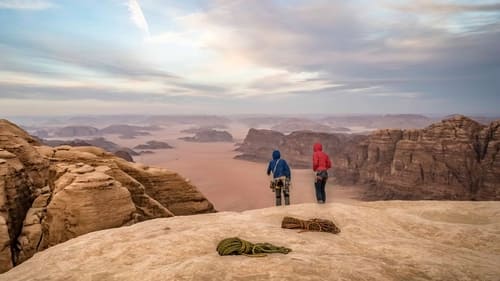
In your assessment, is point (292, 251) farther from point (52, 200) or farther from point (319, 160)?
point (52, 200)

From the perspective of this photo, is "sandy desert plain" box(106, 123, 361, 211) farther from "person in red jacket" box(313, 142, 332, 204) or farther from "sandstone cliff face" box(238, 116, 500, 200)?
Result: "person in red jacket" box(313, 142, 332, 204)

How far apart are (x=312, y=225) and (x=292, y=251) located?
2.66 metres

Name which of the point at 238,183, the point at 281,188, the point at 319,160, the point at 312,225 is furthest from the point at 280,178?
the point at 238,183

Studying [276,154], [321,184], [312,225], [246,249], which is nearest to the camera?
[246,249]

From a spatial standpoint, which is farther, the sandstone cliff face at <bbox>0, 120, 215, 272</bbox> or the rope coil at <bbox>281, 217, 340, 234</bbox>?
the sandstone cliff face at <bbox>0, 120, 215, 272</bbox>

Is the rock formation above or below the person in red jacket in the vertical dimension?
below

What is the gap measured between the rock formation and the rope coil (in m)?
0.23

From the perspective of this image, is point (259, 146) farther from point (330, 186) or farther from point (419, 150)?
point (419, 150)

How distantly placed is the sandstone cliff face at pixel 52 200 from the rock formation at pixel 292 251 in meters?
3.98

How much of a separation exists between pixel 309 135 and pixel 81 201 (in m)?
131

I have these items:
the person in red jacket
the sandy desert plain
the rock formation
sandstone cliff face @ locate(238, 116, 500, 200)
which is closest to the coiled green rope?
the rock formation

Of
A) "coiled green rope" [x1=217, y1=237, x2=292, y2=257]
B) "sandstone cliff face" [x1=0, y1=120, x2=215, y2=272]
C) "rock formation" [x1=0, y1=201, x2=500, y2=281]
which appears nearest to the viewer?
"rock formation" [x1=0, y1=201, x2=500, y2=281]

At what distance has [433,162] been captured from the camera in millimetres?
71688

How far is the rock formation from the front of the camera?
585cm
